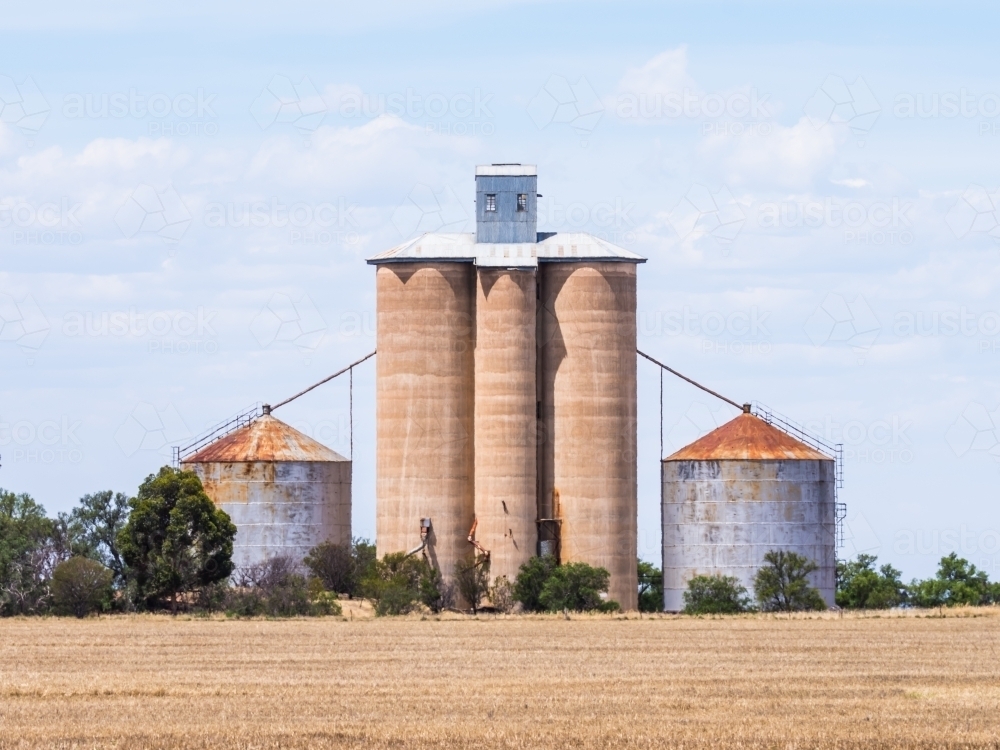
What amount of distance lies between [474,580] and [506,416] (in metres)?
7.68

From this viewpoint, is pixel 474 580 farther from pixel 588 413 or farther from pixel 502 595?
pixel 588 413

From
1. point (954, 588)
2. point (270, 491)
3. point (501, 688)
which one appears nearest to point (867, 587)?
point (954, 588)

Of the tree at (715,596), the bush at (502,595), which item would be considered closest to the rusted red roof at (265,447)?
the bush at (502,595)

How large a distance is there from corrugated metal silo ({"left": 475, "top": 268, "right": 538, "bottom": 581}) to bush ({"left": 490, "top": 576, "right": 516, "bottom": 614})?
0.84m

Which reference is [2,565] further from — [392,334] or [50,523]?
[392,334]

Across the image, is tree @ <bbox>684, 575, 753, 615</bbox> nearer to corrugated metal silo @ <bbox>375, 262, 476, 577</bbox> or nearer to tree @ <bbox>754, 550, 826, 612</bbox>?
tree @ <bbox>754, 550, 826, 612</bbox>

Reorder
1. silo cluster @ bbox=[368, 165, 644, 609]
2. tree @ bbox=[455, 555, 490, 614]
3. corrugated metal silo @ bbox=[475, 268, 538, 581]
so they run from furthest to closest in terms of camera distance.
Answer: silo cluster @ bbox=[368, 165, 644, 609] < corrugated metal silo @ bbox=[475, 268, 538, 581] < tree @ bbox=[455, 555, 490, 614]

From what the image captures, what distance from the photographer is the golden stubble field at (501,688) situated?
115 feet

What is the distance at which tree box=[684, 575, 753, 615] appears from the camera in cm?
9225

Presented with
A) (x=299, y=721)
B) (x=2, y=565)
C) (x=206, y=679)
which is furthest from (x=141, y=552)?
(x=299, y=721)

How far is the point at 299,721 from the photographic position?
3688 cm

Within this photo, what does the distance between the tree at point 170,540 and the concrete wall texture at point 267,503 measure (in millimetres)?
11557

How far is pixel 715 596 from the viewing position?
9331 centimetres

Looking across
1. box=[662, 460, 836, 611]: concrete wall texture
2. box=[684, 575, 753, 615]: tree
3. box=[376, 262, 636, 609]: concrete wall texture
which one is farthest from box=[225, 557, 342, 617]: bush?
box=[662, 460, 836, 611]: concrete wall texture
